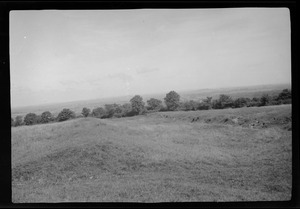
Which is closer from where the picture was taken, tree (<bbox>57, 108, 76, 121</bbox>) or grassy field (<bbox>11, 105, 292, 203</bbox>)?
grassy field (<bbox>11, 105, 292, 203</bbox>)

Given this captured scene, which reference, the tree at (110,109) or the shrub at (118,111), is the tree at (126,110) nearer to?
the shrub at (118,111)

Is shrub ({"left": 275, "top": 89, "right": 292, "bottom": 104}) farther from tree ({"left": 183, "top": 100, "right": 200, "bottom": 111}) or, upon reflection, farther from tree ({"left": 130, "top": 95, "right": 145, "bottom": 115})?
tree ({"left": 130, "top": 95, "right": 145, "bottom": 115})

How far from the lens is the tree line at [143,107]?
5.50 metres

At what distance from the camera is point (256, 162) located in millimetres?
5293

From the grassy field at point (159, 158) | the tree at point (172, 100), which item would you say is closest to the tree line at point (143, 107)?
the tree at point (172, 100)

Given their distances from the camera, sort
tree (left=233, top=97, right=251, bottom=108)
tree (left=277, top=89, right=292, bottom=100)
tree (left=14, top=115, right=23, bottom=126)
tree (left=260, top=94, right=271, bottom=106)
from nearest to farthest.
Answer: tree (left=277, top=89, right=292, bottom=100)
tree (left=14, top=115, right=23, bottom=126)
tree (left=260, top=94, right=271, bottom=106)
tree (left=233, top=97, right=251, bottom=108)

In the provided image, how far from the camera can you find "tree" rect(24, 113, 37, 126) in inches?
214

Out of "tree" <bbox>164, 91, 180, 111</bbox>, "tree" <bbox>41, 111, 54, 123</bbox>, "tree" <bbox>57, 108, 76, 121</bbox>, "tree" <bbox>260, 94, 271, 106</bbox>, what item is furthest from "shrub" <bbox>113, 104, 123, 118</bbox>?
"tree" <bbox>260, 94, 271, 106</bbox>

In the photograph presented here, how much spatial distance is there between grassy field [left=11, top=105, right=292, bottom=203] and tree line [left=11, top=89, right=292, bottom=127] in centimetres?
14
